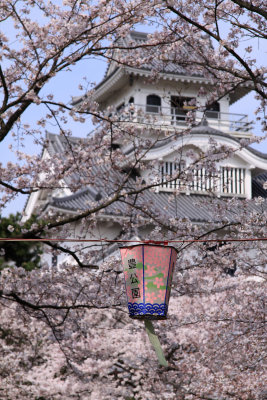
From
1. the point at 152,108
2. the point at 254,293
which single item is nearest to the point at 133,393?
the point at 254,293

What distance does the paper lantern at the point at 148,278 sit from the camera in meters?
5.32

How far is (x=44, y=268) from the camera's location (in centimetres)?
941

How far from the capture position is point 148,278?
5.38 meters

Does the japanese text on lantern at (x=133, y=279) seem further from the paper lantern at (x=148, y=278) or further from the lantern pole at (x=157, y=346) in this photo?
the lantern pole at (x=157, y=346)

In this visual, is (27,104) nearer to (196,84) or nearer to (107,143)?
(107,143)

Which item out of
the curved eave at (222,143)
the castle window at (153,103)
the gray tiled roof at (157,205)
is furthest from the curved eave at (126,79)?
the gray tiled roof at (157,205)

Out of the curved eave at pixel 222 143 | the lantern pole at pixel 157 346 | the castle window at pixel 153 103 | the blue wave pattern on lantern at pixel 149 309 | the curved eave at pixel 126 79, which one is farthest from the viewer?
the castle window at pixel 153 103

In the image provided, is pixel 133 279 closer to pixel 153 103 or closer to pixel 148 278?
pixel 148 278

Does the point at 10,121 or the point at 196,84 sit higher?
the point at 196,84

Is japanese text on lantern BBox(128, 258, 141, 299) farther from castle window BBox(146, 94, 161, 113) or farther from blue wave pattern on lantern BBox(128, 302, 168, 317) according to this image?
castle window BBox(146, 94, 161, 113)


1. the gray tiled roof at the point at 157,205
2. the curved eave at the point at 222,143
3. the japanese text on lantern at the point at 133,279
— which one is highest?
the curved eave at the point at 222,143

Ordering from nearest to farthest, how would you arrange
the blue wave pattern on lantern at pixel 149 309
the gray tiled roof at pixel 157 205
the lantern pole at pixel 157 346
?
the lantern pole at pixel 157 346, the blue wave pattern on lantern at pixel 149 309, the gray tiled roof at pixel 157 205

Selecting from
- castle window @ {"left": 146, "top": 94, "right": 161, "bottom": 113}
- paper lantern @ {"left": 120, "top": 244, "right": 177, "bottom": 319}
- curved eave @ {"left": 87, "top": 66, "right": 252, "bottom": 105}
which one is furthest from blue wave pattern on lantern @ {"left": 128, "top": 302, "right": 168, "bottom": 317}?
castle window @ {"left": 146, "top": 94, "right": 161, "bottom": 113}

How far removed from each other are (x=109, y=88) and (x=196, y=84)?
3.92 meters
